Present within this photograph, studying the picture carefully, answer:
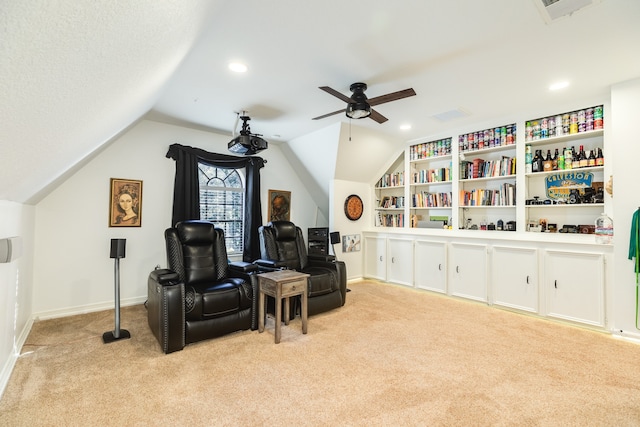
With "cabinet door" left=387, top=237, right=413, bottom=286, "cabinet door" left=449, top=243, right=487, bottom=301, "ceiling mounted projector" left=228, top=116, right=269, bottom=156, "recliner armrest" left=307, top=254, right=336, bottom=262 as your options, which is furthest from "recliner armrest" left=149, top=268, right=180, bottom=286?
"cabinet door" left=449, top=243, right=487, bottom=301

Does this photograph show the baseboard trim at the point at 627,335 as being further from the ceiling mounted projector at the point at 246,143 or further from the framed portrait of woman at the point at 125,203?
the framed portrait of woman at the point at 125,203

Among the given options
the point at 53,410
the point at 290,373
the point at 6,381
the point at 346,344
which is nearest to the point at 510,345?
the point at 346,344

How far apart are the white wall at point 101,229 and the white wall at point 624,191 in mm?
5208

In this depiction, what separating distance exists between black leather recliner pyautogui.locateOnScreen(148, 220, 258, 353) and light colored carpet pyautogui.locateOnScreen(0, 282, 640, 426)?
0.16 meters

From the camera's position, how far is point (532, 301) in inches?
148

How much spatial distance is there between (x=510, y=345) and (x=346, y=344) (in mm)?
1582

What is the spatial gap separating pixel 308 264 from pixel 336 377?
2.12 m

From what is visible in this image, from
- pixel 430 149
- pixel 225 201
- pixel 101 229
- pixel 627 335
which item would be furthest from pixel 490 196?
pixel 101 229

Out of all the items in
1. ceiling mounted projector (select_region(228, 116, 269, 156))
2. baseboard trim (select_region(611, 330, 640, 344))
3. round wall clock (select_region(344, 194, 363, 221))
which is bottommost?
baseboard trim (select_region(611, 330, 640, 344))

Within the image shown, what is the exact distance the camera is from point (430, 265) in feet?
15.8

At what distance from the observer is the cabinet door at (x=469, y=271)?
422 cm

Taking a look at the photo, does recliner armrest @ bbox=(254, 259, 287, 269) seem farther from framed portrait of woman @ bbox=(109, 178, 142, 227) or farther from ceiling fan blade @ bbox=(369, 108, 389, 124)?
ceiling fan blade @ bbox=(369, 108, 389, 124)

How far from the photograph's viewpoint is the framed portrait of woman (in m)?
4.02

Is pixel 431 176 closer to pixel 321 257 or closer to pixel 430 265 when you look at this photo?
pixel 430 265
